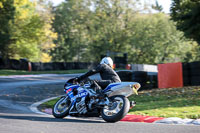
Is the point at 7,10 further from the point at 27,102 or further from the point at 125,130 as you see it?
the point at 125,130

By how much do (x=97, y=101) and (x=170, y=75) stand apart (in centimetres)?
1075

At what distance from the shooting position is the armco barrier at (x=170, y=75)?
58.2 feet

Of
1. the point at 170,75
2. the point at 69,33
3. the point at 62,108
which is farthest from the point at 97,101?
the point at 69,33

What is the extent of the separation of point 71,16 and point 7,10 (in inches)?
1035

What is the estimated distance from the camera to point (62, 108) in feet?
29.4

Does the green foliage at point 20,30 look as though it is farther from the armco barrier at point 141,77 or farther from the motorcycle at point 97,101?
the motorcycle at point 97,101

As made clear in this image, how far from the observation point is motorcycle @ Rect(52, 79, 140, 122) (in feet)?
24.9

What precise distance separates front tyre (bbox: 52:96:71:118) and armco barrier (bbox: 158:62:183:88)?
1010 cm

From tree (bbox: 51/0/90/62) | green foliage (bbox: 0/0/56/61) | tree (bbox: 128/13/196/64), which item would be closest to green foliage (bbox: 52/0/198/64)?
tree (bbox: 128/13/196/64)

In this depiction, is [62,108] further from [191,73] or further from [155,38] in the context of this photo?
[155,38]

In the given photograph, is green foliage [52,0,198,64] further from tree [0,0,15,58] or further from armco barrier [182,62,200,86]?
armco barrier [182,62,200,86]

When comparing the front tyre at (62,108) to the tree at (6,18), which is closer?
the front tyre at (62,108)

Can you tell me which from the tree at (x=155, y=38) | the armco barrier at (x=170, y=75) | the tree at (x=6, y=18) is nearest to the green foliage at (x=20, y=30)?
the tree at (x=6, y=18)

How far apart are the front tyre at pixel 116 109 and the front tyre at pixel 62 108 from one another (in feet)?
4.32
